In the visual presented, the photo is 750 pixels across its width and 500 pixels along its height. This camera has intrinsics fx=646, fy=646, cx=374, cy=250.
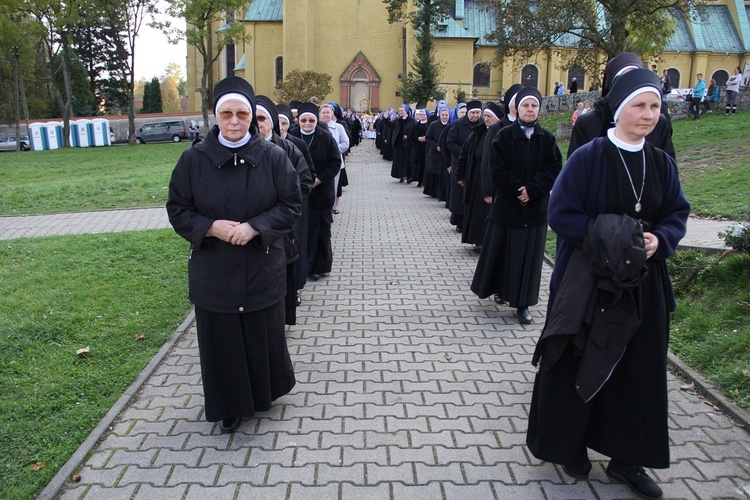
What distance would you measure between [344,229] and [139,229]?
3614 millimetres

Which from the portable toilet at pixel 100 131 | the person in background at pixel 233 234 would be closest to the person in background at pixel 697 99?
the person in background at pixel 233 234

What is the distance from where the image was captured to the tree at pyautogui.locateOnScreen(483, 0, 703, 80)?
2503 centimetres

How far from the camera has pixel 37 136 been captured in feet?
149

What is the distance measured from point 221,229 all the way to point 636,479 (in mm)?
2761

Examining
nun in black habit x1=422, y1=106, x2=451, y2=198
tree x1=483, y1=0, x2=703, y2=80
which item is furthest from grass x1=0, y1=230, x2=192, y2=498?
tree x1=483, y1=0, x2=703, y2=80

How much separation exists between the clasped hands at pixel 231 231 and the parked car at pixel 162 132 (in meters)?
48.7

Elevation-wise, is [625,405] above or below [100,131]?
below

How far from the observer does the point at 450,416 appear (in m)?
4.48

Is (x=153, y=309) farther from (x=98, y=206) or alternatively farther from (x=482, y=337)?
(x=98, y=206)

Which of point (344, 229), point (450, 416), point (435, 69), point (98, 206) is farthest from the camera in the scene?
point (435, 69)

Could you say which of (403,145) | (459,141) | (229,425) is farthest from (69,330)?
(403,145)

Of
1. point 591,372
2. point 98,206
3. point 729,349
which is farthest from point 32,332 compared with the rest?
point 98,206

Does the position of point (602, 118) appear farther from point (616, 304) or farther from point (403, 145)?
point (403, 145)

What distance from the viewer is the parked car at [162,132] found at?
4950cm
